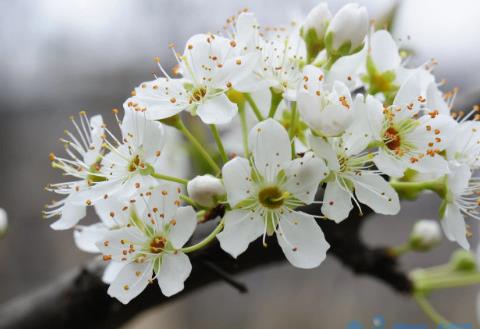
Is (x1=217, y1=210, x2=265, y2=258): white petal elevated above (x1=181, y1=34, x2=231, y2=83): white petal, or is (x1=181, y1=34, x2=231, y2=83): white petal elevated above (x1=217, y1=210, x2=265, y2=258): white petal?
(x1=181, y1=34, x2=231, y2=83): white petal

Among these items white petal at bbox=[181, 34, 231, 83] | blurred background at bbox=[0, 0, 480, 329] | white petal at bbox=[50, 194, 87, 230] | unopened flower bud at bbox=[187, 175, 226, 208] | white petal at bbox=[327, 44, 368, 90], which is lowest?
blurred background at bbox=[0, 0, 480, 329]

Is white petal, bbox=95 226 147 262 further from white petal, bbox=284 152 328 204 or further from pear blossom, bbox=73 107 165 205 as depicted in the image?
white petal, bbox=284 152 328 204

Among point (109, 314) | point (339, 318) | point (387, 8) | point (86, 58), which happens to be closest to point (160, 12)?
point (86, 58)

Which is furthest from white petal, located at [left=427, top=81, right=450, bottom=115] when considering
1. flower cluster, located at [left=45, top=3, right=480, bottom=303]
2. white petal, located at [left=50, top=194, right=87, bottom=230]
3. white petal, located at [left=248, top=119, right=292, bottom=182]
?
white petal, located at [left=50, top=194, right=87, bottom=230]

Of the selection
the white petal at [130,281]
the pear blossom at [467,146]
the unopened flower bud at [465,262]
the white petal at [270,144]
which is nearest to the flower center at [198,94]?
the white petal at [270,144]

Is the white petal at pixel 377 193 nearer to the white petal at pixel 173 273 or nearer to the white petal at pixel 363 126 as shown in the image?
the white petal at pixel 363 126

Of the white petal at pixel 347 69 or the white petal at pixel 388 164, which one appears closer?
the white petal at pixel 388 164

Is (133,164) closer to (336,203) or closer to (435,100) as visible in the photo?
(336,203)

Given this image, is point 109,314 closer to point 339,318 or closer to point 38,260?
point 339,318
